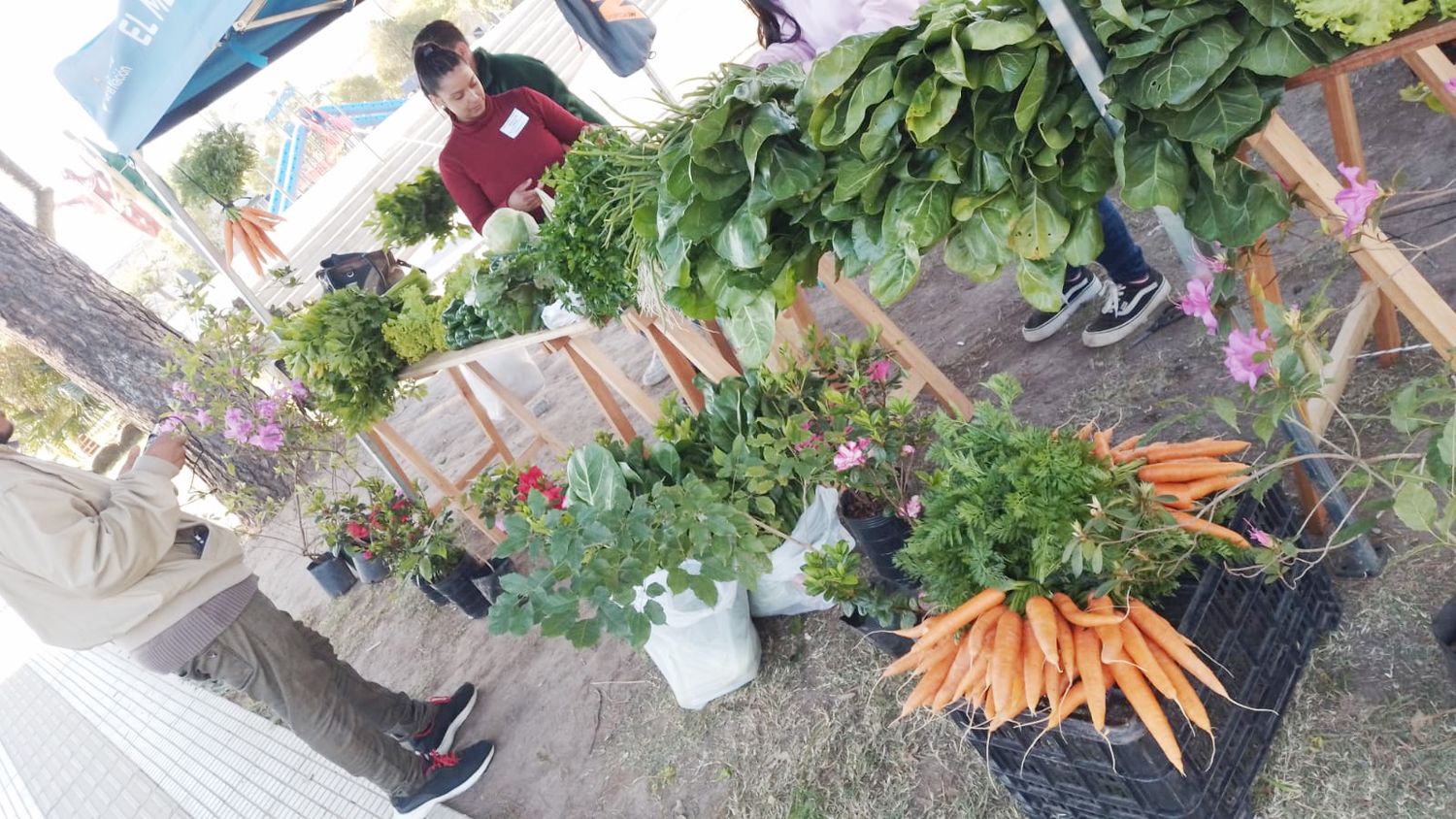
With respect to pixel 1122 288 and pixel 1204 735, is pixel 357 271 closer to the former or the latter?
pixel 1122 288

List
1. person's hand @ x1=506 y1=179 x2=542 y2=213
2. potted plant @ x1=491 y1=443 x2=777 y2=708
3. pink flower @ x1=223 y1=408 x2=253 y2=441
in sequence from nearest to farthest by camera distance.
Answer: potted plant @ x1=491 y1=443 x2=777 y2=708 < person's hand @ x1=506 y1=179 x2=542 y2=213 < pink flower @ x1=223 y1=408 x2=253 y2=441

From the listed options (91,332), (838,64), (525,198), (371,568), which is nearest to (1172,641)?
(838,64)

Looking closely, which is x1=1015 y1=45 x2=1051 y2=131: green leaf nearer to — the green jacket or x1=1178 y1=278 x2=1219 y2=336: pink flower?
x1=1178 y1=278 x2=1219 y2=336: pink flower

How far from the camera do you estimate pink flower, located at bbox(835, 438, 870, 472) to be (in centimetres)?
204

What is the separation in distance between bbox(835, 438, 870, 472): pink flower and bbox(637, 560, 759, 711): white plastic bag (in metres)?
0.53

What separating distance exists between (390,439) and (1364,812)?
3421mm

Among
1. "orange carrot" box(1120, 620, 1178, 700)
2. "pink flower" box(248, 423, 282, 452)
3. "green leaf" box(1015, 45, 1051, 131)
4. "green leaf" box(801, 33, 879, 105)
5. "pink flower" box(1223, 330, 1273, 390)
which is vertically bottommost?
"orange carrot" box(1120, 620, 1178, 700)

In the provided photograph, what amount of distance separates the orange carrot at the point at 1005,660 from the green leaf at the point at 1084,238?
0.66 metres

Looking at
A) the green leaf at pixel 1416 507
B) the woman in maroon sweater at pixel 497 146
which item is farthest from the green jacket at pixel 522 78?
the green leaf at pixel 1416 507

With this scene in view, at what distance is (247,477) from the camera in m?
6.39

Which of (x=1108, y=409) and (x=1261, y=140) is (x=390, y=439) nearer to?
(x=1108, y=409)

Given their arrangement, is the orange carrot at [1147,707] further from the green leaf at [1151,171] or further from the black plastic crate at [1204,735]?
the green leaf at [1151,171]

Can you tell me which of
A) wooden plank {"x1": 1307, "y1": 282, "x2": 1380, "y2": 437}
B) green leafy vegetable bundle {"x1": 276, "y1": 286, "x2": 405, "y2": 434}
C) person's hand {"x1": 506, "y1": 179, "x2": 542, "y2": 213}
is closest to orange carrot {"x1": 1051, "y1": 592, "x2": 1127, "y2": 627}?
wooden plank {"x1": 1307, "y1": 282, "x2": 1380, "y2": 437}


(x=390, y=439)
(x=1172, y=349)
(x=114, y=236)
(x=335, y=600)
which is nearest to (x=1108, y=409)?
(x=1172, y=349)
